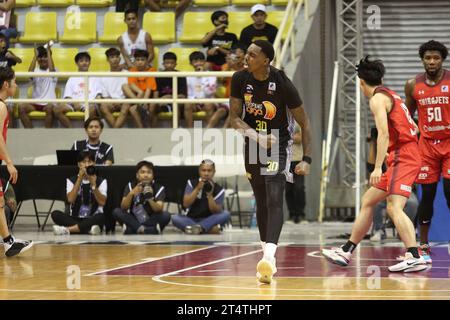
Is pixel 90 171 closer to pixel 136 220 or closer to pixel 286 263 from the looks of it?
pixel 136 220

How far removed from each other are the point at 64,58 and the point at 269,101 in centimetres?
1145

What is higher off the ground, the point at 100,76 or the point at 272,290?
the point at 100,76

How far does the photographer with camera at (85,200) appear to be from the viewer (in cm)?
1612

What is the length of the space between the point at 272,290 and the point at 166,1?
13670 millimetres

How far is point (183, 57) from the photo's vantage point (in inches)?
781

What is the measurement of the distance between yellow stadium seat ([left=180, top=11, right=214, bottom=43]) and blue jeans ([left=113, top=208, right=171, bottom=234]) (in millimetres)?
5332

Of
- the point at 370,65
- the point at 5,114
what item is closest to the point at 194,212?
the point at 5,114

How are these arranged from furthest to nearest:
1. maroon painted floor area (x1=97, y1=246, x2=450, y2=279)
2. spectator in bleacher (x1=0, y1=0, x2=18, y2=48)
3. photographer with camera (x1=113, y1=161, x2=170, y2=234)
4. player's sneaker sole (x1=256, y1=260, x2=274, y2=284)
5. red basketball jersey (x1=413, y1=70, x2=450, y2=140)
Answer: spectator in bleacher (x1=0, y1=0, x2=18, y2=48) < photographer with camera (x1=113, y1=161, x2=170, y2=234) < red basketball jersey (x1=413, y1=70, x2=450, y2=140) < maroon painted floor area (x1=97, y1=246, x2=450, y2=279) < player's sneaker sole (x1=256, y1=260, x2=274, y2=284)

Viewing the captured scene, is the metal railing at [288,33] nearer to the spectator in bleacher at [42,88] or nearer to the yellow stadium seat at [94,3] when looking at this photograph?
the yellow stadium seat at [94,3]


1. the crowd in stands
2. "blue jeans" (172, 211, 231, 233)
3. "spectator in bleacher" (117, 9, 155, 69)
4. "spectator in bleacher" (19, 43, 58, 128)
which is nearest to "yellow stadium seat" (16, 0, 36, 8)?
the crowd in stands

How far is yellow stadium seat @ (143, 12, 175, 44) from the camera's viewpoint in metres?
20.4

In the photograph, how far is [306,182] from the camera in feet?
65.4

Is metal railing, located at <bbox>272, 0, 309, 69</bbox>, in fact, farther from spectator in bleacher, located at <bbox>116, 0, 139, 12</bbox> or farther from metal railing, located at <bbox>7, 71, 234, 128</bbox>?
spectator in bleacher, located at <bbox>116, 0, 139, 12</bbox>
